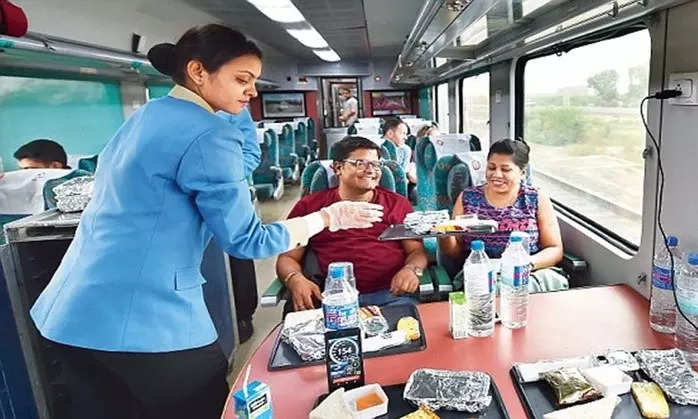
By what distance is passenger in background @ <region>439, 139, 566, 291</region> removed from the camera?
232cm

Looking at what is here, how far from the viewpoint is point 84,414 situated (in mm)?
2166

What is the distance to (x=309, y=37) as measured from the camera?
784cm

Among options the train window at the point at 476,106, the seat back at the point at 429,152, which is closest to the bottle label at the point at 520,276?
the seat back at the point at 429,152

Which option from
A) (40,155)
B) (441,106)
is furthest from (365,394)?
(441,106)

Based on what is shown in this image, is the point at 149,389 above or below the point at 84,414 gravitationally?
above

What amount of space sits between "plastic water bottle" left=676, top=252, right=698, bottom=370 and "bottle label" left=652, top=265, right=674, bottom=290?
1.4 inches

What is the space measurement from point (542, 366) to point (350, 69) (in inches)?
489

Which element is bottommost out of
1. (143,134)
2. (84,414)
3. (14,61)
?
(84,414)

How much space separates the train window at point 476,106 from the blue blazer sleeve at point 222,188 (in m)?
3.72

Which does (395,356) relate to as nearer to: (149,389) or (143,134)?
(149,389)

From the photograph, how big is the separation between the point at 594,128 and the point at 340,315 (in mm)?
2197

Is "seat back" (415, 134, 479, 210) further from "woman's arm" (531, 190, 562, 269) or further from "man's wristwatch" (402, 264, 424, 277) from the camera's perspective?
"man's wristwatch" (402, 264, 424, 277)

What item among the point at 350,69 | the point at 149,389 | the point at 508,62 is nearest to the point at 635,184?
the point at 508,62

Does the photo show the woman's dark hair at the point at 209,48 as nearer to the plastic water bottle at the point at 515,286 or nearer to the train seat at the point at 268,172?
the plastic water bottle at the point at 515,286
